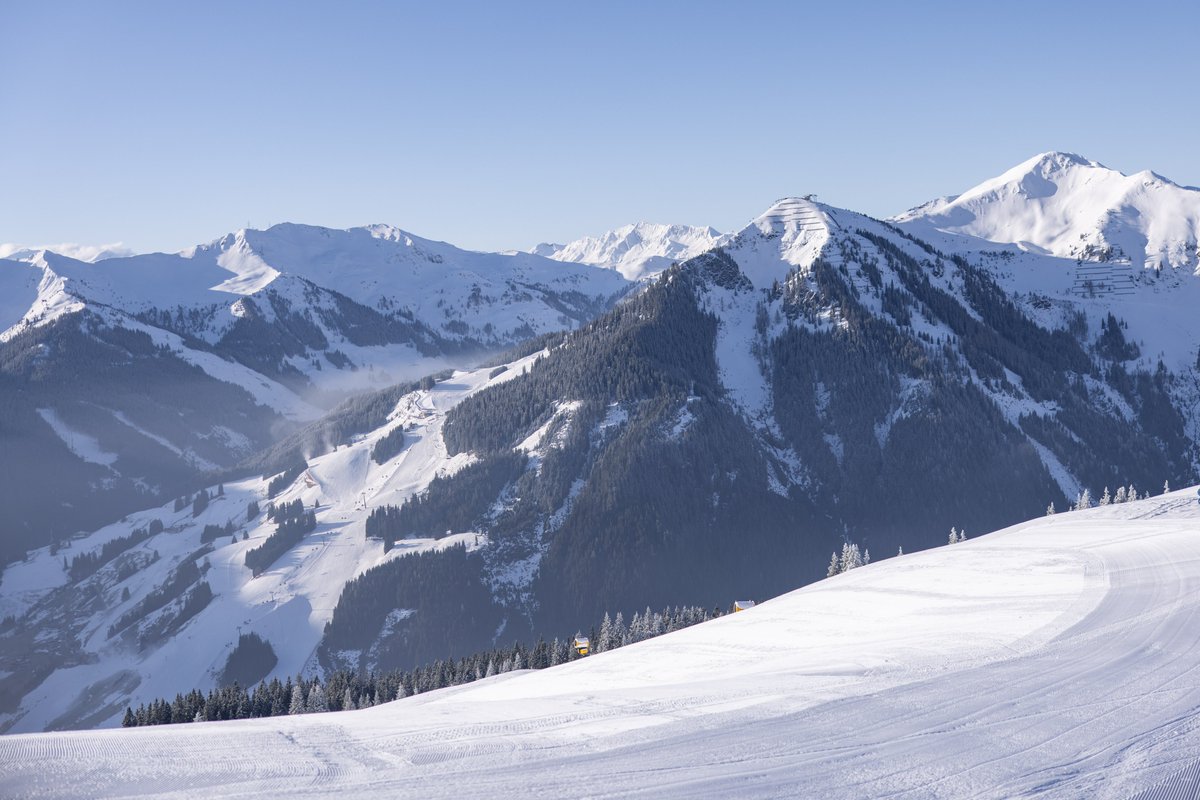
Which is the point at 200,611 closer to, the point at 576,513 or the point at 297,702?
the point at 576,513

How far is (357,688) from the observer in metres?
87.1

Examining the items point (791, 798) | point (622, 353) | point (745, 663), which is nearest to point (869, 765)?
point (791, 798)

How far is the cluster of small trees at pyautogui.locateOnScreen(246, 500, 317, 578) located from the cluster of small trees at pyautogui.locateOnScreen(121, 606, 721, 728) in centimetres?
6787

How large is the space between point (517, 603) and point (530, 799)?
123017mm

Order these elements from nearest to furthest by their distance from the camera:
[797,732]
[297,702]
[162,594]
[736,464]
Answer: [797,732]
[297,702]
[162,594]
[736,464]

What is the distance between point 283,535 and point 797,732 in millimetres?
156142

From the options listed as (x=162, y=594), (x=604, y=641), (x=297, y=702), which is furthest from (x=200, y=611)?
(x=604, y=641)

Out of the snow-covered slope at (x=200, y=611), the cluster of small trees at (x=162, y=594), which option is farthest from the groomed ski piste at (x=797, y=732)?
the cluster of small trees at (x=162, y=594)

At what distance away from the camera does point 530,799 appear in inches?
675

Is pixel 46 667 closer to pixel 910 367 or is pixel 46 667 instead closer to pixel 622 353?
pixel 622 353

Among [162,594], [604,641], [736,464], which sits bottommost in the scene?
[604,641]

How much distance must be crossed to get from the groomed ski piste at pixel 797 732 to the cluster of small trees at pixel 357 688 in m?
51.6

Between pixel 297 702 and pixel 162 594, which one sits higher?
pixel 162 594

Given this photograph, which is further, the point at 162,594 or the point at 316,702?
the point at 162,594
